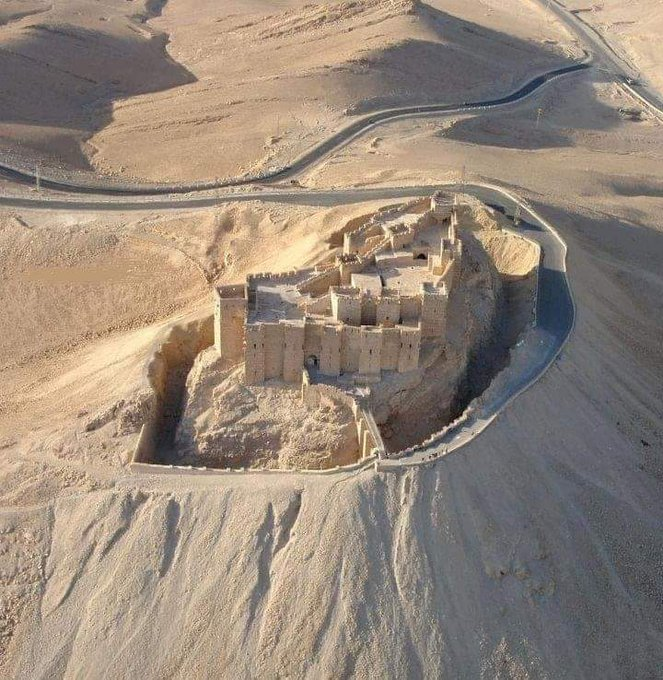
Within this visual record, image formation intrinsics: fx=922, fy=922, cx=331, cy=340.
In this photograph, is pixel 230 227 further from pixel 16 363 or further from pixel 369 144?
pixel 369 144

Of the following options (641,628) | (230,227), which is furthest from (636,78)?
(641,628)

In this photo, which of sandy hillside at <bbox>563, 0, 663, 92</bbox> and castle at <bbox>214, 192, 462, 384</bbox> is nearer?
castle at <bbox>214, 192, 462, 384</bbox>

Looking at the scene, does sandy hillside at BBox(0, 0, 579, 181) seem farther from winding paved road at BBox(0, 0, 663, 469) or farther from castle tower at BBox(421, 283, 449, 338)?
castle tower at BBox(421, 283, 449, 338)

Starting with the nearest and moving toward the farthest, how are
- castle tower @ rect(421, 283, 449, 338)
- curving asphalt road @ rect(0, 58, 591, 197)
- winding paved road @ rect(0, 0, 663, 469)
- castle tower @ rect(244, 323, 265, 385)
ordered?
castle tower @ rect(244, 323, 265, 385) < winding paved road @ rect(0, 0, 663, 469) < castle tower @ rect(421, 283, 449, 338) < curving asphalt road @ rect(0, 58, 591, 197)

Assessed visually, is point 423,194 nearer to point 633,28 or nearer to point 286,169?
point 286,169

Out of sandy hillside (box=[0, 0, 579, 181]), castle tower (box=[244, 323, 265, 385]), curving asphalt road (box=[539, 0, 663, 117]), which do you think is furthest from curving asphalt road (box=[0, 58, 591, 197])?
castle tower (box=[244, 323, 265, 385])

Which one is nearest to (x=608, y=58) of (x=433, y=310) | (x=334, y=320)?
(x=433, y=310)

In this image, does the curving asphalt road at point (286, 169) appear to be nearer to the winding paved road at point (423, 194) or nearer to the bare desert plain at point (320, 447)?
the winding paved road at point (423, 194)
